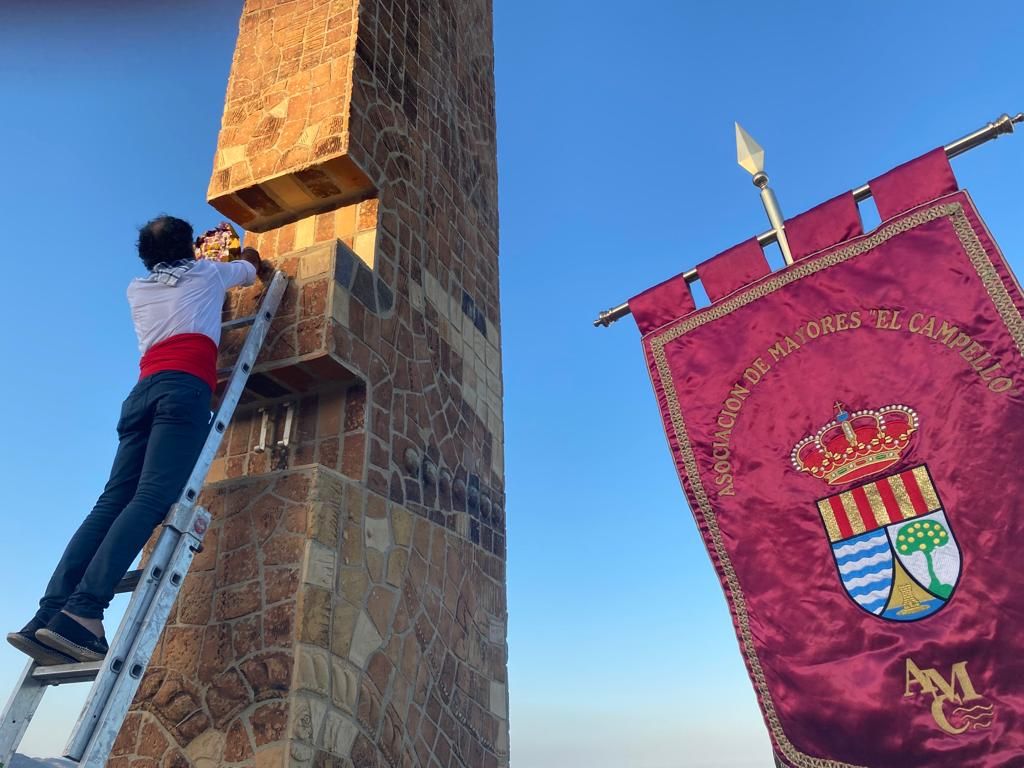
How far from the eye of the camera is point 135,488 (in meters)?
3.53

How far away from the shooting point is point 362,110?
5.26 meters

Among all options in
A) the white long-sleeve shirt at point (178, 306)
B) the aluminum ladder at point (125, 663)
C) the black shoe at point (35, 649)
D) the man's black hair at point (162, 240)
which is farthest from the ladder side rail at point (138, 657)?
the man's black hair at point (162, 240)

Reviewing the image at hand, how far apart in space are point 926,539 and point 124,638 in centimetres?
360

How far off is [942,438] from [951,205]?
4.68ft

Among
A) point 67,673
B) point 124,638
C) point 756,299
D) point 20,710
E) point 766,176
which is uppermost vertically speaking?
point 766,176

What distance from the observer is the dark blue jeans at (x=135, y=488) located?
3.05m

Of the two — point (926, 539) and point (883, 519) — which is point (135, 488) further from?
point (926, 539)

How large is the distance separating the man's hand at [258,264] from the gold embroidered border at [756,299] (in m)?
2.49

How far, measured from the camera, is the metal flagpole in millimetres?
4762

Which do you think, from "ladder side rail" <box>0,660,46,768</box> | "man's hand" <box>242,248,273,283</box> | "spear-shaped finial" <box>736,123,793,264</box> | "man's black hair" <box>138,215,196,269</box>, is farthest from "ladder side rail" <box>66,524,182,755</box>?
"spear-shaped finial" <box>736,123,793,264</box>

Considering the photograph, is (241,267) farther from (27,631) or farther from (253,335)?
(27,631)

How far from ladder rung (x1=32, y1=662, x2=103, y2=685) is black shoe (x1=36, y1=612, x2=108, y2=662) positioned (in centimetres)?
4

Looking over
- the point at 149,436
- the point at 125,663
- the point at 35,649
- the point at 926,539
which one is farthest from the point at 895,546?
the point at 35,649

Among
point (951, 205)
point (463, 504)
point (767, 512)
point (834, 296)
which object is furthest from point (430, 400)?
point (951, 205)
